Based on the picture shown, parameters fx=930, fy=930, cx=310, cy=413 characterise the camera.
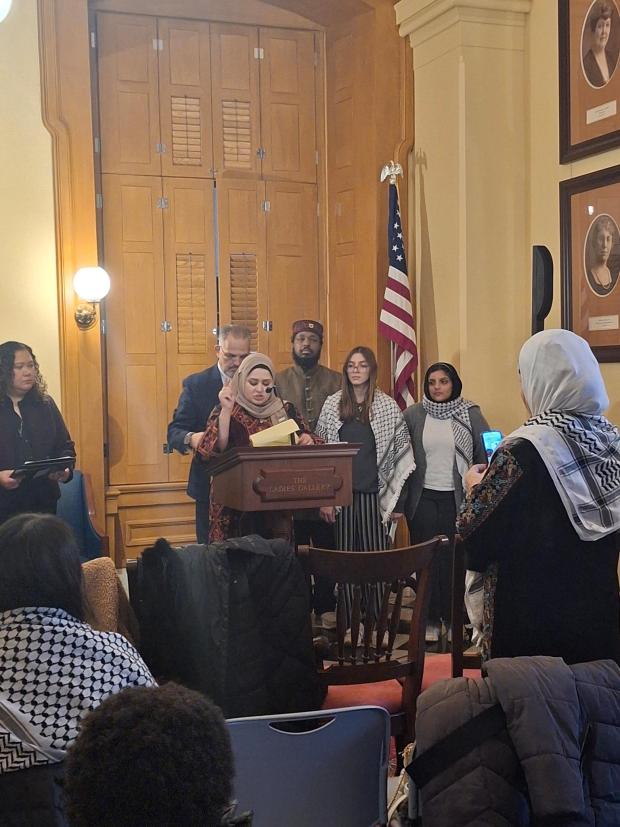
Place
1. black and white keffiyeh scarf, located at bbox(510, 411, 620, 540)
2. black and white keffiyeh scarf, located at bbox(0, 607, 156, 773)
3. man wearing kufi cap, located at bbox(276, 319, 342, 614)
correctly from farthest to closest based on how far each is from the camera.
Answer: man wearing kufi cap, located at bbox(276, 319, 342, 614), black and white keffiyeh scarf, located at bbox(510, 411, 620, 540), black and white keffiyeh scarf, located at bbox(0, 607, 156, 773)

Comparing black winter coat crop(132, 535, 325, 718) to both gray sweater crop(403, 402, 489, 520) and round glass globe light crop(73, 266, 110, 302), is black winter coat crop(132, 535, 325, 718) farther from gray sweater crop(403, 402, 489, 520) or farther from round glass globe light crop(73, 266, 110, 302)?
round glass globe light crop(73, 266, 110, 302)

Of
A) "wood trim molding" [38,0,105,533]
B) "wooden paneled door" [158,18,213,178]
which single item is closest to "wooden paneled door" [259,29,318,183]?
"wooden paneled door" [158,18,213,178]

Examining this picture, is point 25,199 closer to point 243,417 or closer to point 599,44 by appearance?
point 243,417

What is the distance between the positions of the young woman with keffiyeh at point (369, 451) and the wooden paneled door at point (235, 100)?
2263 mm

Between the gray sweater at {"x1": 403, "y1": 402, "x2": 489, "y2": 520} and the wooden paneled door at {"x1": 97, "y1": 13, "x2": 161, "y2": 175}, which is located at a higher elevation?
the wooden paneled door at {"x1": 97, "y1": 13, "x2": 161, "y2": 175}

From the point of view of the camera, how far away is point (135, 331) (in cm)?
619

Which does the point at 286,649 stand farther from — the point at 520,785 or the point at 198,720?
the point at 198,720

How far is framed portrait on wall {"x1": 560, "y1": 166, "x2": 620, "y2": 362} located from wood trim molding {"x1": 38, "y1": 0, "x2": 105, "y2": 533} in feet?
9.23

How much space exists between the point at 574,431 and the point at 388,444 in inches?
102

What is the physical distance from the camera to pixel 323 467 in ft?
11.2

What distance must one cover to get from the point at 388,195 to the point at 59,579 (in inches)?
191

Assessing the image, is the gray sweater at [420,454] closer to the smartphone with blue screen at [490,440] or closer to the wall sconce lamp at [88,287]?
the smartphone with blue screen at [490,440]

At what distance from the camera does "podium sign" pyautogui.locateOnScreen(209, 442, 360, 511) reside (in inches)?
130

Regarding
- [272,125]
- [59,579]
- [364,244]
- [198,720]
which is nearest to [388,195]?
[364,244]
